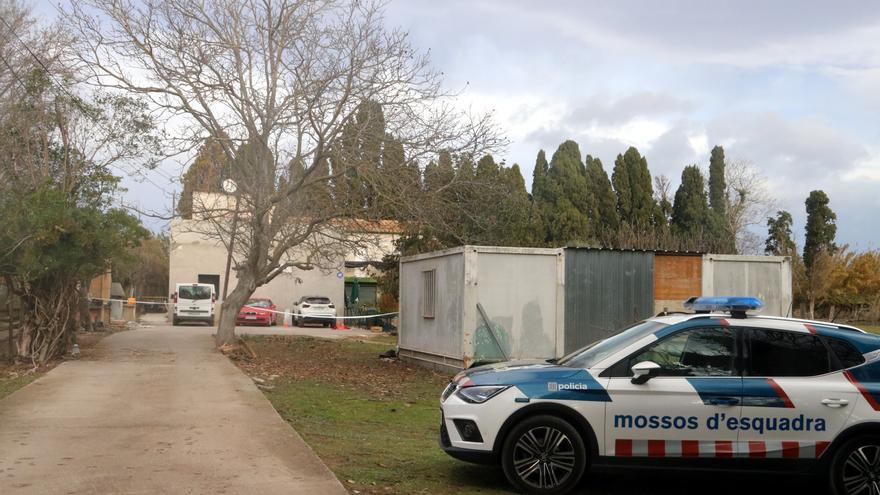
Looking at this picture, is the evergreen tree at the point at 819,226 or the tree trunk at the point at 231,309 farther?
the evergreen tree at the point at 819,226

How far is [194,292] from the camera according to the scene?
125ft

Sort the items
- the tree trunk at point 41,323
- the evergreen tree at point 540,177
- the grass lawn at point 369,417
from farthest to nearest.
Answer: the evergreen tree at point 540,177, the tree trunk at point 41,323, the grass lawn at point 369,417

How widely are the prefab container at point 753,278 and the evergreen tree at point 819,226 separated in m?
36.1

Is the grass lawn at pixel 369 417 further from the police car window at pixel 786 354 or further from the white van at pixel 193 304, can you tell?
the white van at pixel 193 304

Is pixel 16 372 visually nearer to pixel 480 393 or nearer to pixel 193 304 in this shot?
pixel 480 393

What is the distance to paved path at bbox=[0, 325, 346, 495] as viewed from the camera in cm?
734

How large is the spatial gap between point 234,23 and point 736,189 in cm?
4597

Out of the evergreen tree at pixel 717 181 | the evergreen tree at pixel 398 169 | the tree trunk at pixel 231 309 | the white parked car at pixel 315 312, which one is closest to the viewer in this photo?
the evergreen tree at pixel 398 169

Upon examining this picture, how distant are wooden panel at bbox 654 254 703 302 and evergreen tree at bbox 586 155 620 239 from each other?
84.6ft

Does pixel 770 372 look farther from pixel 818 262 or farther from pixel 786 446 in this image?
pixel 818 262

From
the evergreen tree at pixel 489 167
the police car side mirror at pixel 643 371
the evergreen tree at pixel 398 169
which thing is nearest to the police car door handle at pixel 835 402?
the police car side mirror at pixel 643 371

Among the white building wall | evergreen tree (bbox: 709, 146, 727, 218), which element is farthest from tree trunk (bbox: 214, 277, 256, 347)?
evergreen tree (bbox: 709, 146, 727, 218)

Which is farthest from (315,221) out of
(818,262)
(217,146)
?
(818,262)

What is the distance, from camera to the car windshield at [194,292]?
3791 cm
